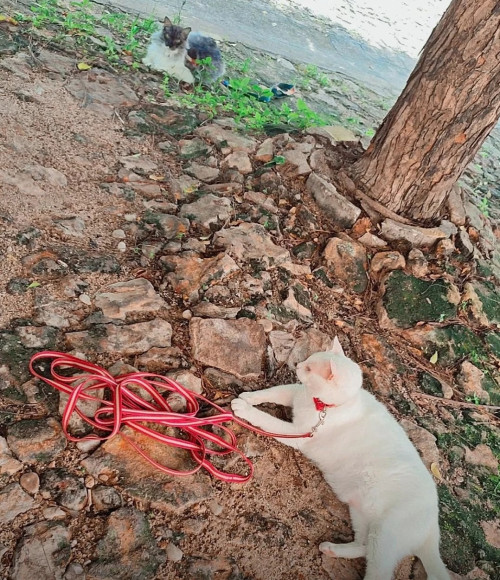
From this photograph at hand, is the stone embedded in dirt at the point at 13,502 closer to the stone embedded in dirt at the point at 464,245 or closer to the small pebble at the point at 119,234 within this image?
the small pebble at the point at 119,234

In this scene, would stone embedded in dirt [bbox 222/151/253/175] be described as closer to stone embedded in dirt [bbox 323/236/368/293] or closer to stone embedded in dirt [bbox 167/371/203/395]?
stone embedded in dirt [bbox 323/236/368/293]

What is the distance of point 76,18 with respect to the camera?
197 inches

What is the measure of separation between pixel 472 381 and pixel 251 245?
157 cm

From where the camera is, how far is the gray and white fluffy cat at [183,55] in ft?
15.3

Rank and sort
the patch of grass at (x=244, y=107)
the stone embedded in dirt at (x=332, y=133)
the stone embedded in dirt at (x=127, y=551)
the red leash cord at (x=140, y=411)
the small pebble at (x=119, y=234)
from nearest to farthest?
the stone embedded in dirt at (x=127, y=551) < the red leash cord at (x=140, y=411) < the small pebble at (x=119, y=234) < the stone embedded in dirt at (x=332, y=133) < the patch of grass at (x=244, y=107)

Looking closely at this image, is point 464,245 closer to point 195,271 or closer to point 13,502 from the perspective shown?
point 195,271

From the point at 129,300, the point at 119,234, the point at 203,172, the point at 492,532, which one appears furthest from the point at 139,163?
the point at 492,532

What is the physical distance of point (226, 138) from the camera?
12.9ft

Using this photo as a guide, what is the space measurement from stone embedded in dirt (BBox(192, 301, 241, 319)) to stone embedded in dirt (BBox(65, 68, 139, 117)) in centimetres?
203

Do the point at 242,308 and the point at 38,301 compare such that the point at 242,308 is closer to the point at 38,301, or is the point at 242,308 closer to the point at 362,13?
the point at 38,301

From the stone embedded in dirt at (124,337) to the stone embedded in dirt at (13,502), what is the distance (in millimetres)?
671

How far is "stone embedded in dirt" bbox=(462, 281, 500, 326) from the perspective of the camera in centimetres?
324

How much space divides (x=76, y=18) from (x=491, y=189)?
15.2 ft

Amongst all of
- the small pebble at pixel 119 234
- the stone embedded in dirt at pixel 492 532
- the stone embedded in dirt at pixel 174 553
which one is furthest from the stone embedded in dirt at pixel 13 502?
the stone embedded in dirt at pixel 492 532
